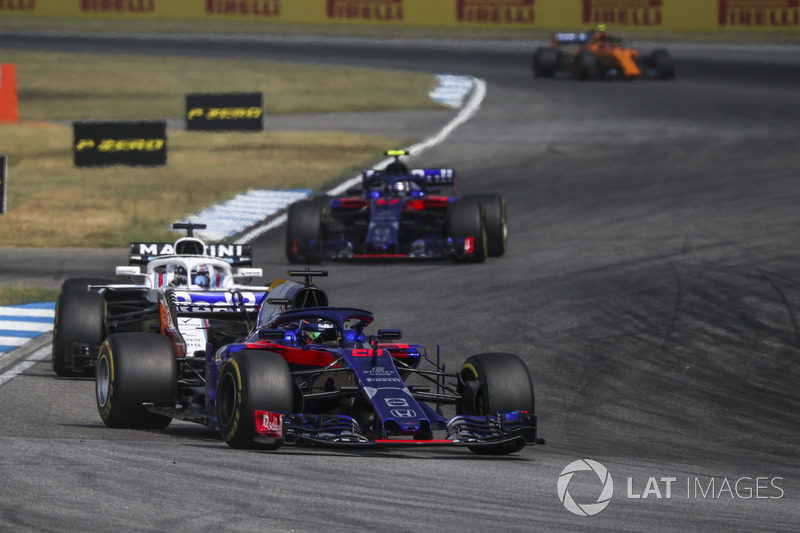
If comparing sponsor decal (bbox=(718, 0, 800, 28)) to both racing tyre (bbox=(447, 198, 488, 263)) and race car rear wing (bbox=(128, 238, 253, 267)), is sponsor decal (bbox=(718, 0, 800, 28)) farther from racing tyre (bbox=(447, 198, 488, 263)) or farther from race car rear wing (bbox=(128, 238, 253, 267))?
race car rear wing (bbox=(128, 238, 253, 267))

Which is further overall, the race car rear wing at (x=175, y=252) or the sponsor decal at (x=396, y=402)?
the race car rear wing at (x=175, y=252)

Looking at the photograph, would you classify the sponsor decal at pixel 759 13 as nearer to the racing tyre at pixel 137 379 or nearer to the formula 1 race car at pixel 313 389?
the formula 1 race car at pixel 313 389

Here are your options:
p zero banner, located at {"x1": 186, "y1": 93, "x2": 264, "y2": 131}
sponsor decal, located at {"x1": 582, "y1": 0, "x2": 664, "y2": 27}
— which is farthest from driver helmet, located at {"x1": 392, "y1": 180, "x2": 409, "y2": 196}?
sponsor decal, located at {"x1": 582, "y1": 0, "x2": 664, "y2": 27}

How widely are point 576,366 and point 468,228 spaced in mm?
6889

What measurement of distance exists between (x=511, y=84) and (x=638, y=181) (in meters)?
16.1

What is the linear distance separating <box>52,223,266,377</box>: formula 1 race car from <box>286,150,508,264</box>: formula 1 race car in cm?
439

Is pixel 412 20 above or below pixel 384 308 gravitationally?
above

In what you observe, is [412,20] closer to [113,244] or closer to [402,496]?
[113,244]

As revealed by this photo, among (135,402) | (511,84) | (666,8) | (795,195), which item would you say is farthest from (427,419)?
(666,8)

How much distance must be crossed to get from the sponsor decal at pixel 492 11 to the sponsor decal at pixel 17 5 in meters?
17.5

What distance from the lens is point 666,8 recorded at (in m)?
52.9

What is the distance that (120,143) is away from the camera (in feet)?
108

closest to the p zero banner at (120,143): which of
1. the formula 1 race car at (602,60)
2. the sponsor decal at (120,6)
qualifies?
the formula 1 race car at (602,60)

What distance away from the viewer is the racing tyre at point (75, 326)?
1599 cm
